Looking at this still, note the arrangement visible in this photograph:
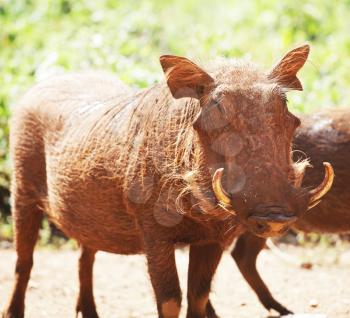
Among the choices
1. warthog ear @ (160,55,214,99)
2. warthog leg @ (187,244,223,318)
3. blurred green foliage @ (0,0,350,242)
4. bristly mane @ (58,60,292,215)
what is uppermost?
blurred green foliage @ (0,0,350,242)

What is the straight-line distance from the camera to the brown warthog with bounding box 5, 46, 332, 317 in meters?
3.05

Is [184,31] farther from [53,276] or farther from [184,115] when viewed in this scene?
[184,115]

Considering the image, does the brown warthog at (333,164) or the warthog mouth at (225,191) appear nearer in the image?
the warthog mouth at (225,191)

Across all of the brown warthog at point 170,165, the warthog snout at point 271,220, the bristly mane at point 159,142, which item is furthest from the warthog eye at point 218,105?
the warthog snout at point 271,220

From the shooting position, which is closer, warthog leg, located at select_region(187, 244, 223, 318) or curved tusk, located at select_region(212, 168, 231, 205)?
curved tusk, located at select_region(212, 168, 231, 205)

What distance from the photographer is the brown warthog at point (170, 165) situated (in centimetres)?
305

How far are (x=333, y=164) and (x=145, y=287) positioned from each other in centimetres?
196

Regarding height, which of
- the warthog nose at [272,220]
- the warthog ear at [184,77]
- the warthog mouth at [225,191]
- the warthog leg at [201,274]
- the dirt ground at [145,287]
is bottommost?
the dirt ground at [145,287]

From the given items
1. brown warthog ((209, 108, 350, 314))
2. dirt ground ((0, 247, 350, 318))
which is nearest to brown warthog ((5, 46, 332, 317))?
dirt ground ((0, 247, 350, 318))

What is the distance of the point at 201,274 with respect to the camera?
3.85m

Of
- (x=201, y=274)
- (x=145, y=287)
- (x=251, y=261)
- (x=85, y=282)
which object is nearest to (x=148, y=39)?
(x=145, y=287)

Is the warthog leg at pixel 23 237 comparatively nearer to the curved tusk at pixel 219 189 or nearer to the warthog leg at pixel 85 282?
the warthog leg at pixel 85 282

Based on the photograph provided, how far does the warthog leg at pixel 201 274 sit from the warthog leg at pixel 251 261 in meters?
1.60

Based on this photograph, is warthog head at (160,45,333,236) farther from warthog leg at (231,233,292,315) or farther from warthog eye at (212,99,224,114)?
warthog leg at (231,233,292,315)
